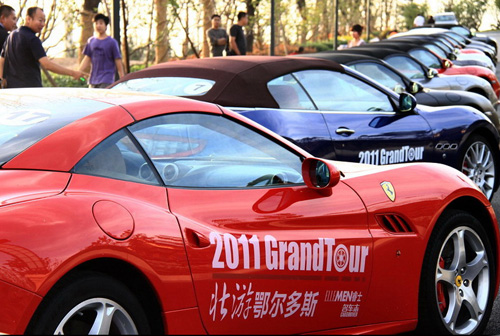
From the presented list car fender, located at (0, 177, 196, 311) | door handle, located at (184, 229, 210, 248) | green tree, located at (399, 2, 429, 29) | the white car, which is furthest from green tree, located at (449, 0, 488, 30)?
car fender, located at (0, 177, 196, 311)

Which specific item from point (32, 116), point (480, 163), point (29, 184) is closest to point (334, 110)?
point (480, 163)

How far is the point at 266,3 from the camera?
29312mm

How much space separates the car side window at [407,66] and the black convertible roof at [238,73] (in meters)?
6.91

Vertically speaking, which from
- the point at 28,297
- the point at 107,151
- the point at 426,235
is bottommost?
the point at 426,235

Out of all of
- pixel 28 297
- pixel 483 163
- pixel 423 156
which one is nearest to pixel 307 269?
pixel 28 297

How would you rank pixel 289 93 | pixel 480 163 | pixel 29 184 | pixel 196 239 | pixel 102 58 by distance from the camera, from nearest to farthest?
pixel 29 184 < pixel 196 239 < pixel 289 93 < pixel 480 163 < pixel 102 58

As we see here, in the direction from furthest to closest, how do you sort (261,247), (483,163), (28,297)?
(483,163), (261,247), (28,297)

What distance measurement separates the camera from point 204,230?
139 inches

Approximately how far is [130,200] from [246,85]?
12.7 ft

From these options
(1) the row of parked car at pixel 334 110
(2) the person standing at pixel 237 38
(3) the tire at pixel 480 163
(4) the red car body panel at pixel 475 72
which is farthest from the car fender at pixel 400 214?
(2) the person standing at pixel 237 38

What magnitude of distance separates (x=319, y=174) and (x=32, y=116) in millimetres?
1266

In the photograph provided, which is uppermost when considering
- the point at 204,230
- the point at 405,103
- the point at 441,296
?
the point at 204,230

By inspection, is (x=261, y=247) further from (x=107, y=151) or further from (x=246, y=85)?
(x=246, y=85)

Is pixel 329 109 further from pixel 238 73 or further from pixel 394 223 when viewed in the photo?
pixel 394 223
